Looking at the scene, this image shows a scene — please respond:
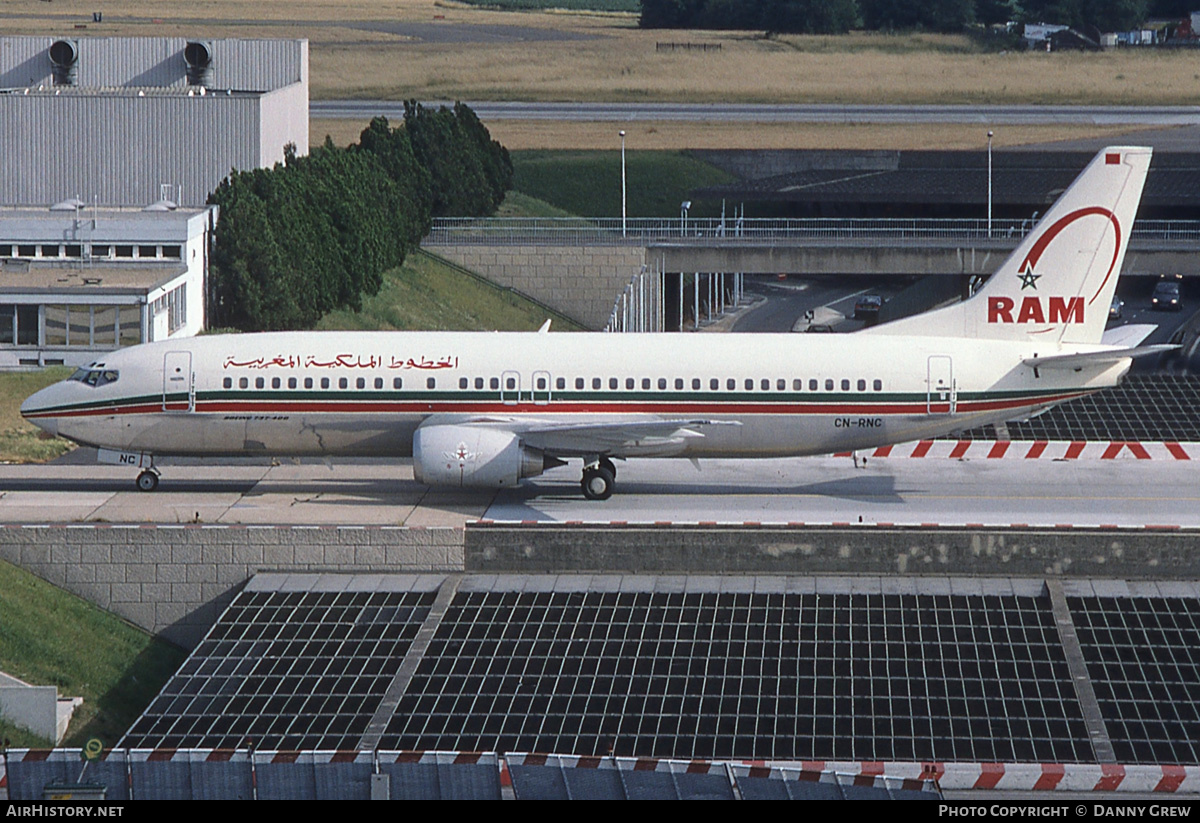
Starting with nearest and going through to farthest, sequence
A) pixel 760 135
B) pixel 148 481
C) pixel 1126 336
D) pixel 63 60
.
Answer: pixel 148 481 → pixel 1126 336 → pixel 63 60 → pixel 760 135

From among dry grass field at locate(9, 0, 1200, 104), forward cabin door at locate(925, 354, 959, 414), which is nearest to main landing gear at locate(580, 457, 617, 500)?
forward cabin door at locate(925, 354, 959, 414)

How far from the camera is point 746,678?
36.6 metres

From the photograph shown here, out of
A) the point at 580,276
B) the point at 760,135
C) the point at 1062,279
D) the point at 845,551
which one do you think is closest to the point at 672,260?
the point at 580,276

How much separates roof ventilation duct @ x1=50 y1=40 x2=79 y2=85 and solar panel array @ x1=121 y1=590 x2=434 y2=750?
57.3 m

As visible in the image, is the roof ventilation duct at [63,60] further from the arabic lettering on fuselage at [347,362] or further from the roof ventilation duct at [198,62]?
the arabic lettering on fuselage at [347,362]

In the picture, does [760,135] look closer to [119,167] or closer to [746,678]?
[119,167]

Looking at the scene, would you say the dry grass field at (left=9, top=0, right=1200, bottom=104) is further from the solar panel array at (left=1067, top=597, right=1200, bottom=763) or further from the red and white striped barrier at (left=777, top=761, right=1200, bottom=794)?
the red and white striped barrier at (left=777, top=761, right=1200, bottom=794)

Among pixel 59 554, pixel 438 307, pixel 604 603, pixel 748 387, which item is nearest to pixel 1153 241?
pixel 438 307

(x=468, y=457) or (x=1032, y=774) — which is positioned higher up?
(x=468, y=457)

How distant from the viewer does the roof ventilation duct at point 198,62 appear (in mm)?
90438

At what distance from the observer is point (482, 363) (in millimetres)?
44406

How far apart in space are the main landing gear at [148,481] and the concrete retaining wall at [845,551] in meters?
10.2

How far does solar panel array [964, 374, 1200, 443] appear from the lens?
53094 millimetres

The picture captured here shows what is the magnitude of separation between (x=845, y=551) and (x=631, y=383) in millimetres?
7286
